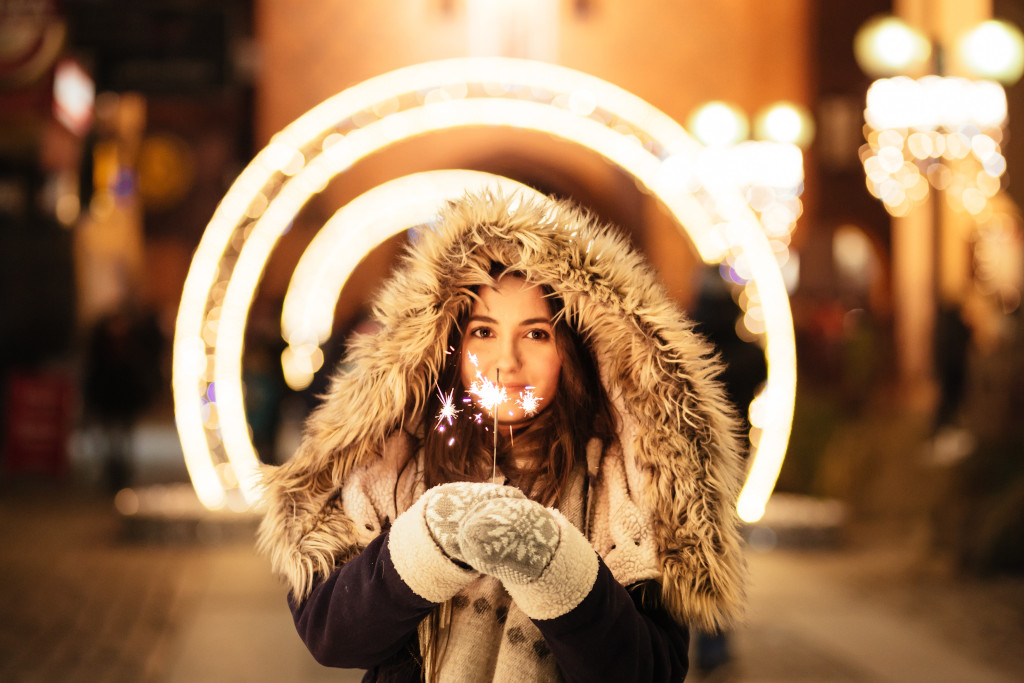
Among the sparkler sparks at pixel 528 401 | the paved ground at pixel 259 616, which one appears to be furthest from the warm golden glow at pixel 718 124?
the sparkler sparks at pixel 528 401

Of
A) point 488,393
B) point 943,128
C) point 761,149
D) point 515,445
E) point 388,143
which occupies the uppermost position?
point 761,149

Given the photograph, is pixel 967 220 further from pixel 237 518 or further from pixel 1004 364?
pixel 237 518

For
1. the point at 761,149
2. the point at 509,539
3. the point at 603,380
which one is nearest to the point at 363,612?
the point at 509,539

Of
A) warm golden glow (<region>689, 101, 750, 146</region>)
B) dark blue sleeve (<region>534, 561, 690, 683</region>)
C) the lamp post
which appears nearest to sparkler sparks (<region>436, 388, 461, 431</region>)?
dark blue sleeve (<region>534, 561, 690, 683</region>)

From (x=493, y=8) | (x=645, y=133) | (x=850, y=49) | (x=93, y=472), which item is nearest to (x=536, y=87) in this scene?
(x=645, y=133)

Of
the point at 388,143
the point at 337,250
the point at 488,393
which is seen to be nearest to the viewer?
the point at 488,393

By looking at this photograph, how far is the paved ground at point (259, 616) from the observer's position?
5.94 metres

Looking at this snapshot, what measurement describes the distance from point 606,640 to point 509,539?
288mm

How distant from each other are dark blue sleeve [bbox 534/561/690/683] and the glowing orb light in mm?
4259

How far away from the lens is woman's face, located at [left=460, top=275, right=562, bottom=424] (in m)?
2.03

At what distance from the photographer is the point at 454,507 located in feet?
5.89

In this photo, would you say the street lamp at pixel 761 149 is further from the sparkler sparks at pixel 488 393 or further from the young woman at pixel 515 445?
the sparkler sparks at pixel 488 393

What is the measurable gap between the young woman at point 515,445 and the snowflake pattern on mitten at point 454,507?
177 mm

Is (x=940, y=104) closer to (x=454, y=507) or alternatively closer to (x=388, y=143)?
(x=388, y=143)
